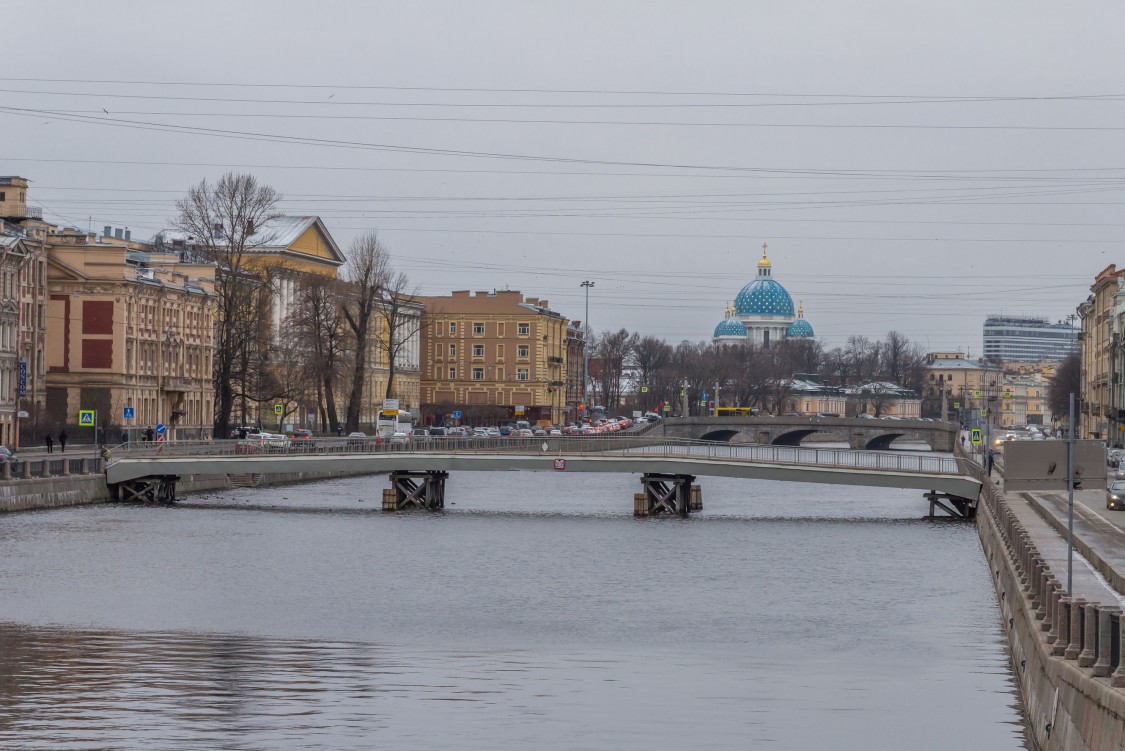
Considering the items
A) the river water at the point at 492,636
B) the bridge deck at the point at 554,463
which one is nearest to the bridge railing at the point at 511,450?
the bridge deck at the point at 554,463

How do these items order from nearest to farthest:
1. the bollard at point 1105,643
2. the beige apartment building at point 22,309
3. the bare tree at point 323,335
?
the bollard at point 1105,643 → the beige apartment building at point 22,309 → the bare tree at point 323,335

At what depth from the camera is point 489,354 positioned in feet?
624

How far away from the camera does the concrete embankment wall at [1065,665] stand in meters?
20.5

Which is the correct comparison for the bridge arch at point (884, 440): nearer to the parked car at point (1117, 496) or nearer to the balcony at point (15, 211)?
the balcony at point (15, 211)

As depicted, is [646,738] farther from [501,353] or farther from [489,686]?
[501,353]

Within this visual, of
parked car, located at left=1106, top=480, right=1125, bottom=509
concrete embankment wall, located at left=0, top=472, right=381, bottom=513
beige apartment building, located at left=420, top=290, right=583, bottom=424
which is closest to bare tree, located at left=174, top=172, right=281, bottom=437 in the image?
concrete embankment wall, located at left=0, top=472, right=381, bottom=513

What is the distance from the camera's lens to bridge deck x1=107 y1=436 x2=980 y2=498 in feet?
255

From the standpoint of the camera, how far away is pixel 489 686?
32.5 meters

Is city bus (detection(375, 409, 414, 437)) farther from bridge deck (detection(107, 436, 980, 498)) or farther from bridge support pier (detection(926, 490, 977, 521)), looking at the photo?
bridge support pier (detection(926, 490, 977, 521))

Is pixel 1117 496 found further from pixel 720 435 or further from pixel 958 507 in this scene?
pixel 720 435

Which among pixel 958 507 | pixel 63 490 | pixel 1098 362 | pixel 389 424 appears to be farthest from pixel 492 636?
pixel 1098 362

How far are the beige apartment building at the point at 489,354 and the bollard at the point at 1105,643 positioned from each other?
166 metres

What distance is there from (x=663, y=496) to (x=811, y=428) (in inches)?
3757

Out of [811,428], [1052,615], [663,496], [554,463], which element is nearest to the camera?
[1052,615]
